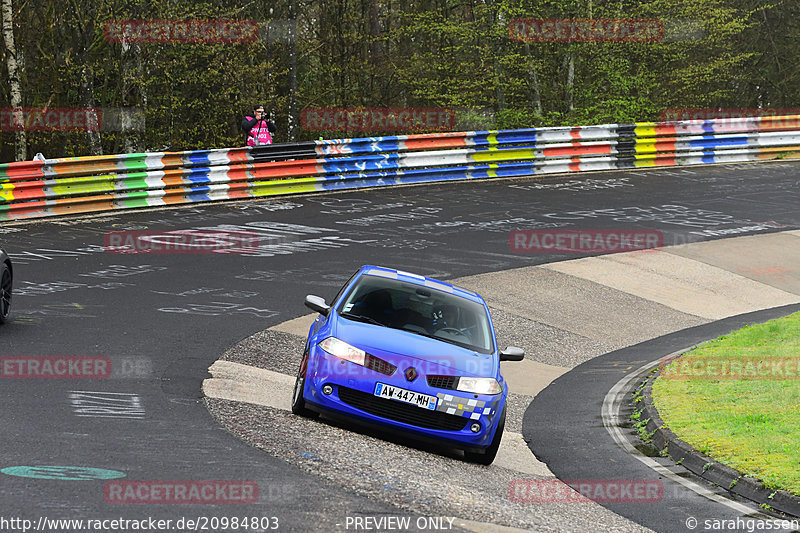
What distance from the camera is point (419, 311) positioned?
980cm

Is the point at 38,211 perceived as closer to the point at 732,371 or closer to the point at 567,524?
the point at 732,371

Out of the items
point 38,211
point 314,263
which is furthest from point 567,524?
point 38,211

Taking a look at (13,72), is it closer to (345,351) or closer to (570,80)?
(570,80)

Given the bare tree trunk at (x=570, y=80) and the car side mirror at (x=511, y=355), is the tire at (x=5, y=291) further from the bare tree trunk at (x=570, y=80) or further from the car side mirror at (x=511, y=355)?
the bare tree trunk at (x=570, y=80)

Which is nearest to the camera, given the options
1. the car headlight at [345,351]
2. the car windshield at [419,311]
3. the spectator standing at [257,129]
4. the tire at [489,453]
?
the car headlight at [345,351]

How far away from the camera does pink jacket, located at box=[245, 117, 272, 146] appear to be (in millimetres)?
24188

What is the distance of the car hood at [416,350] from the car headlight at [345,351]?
0.17ft

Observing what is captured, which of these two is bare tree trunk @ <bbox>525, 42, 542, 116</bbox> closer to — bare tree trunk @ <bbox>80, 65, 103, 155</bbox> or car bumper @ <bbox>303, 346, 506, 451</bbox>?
bare tree trunk @ <bbox>80, 65, 103, 155</bbox>

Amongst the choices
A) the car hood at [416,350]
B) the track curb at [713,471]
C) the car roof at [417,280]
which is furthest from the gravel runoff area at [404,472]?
the car roof at [417,280]

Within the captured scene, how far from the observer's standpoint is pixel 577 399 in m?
12.7

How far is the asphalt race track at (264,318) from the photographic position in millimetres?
7043

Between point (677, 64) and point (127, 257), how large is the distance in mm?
25833

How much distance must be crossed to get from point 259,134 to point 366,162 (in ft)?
8.70

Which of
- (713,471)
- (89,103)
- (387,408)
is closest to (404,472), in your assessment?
(387,408)
